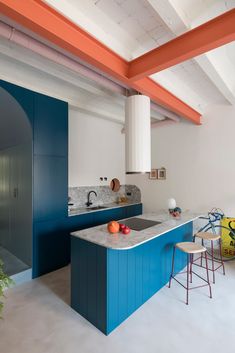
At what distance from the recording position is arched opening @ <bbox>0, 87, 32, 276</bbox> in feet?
8.99

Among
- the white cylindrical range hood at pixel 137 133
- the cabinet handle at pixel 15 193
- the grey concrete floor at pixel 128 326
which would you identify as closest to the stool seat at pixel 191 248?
the grey concrete floor at pixel 128 326

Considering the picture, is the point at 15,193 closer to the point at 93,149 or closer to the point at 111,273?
the point at 93,149

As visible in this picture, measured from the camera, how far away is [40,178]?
9.17 ft

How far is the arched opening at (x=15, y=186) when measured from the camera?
2740 millimetres

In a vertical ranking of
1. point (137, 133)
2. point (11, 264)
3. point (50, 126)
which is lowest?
point (11, 264)

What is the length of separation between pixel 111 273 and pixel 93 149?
2969mm

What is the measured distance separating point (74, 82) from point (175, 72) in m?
1.41

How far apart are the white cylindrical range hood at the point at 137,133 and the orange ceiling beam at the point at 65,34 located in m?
0.17

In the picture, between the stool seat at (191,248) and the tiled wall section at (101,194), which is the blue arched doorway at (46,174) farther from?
the stool seat at (191,248)

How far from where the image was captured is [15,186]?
3150 mm

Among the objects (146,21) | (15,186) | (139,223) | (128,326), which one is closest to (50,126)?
(15,186)

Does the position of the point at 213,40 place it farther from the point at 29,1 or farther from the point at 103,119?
the point at 103,119

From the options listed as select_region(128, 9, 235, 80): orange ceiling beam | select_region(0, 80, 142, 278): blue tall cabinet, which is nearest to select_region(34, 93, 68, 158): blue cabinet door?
select_region(0, 80, 142, 278): blue tall cabinet

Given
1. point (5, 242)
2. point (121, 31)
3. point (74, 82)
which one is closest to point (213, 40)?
point (121, 31)
